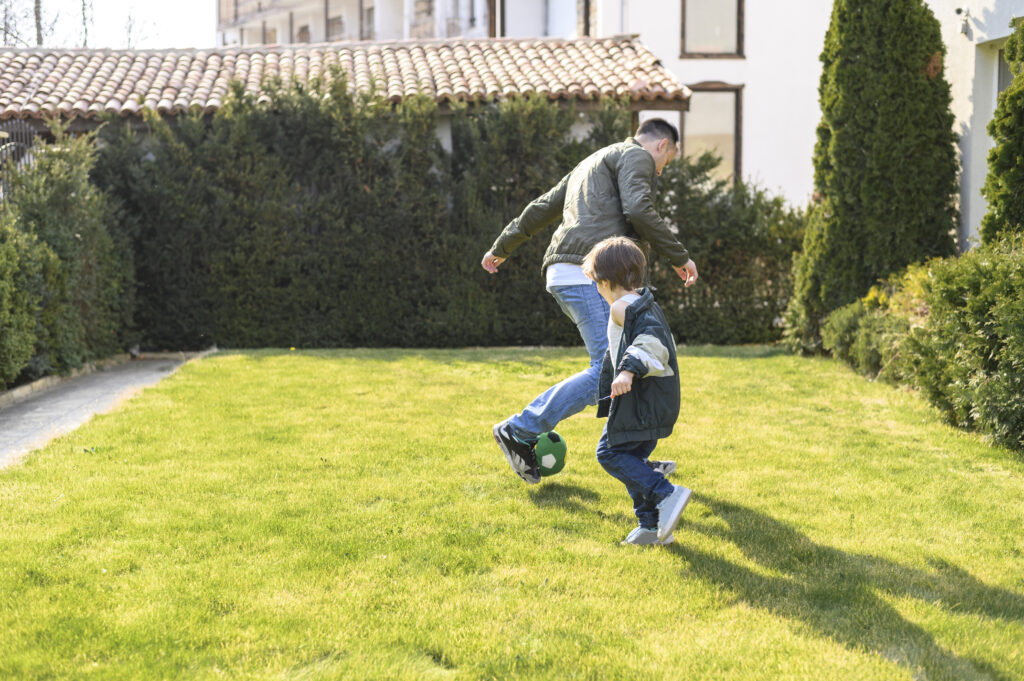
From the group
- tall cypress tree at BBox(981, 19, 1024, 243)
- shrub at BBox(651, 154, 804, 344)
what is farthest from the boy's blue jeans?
shrub at BBox(651, 154, 804, 344)

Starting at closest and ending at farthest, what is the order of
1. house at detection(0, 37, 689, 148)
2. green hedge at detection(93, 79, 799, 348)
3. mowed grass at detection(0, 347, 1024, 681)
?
mowed grass at detection(0, 347, 1024, 681) < green hedge at detection(93, 79, 799, 348) < house at detection(0, 37, 689, 148)

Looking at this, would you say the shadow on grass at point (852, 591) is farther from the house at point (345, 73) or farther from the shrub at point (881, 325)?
the house at point (345, 73)

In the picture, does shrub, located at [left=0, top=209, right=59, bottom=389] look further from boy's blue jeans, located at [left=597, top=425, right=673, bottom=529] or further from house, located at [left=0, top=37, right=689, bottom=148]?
boy's blue jeans, located at [left=597, top=425, right=673, bottom=529]

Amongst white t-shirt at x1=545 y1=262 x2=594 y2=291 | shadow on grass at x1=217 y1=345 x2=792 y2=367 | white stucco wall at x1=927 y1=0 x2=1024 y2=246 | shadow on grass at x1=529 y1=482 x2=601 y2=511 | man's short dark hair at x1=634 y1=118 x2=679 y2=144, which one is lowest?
shadow on grass at x1=217 y1=345 x2=792 y2=367

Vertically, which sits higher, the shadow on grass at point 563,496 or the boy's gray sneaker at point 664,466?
the boy's gray sneaker at point 664,466

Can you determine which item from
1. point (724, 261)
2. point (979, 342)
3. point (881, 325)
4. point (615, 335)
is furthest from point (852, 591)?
point (724, 261)

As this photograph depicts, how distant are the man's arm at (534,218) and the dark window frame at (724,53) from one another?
1941 centimetres

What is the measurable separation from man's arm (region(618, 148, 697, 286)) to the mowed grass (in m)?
1.41

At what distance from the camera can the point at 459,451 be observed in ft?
21.3

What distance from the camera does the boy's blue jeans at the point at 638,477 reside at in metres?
4.52

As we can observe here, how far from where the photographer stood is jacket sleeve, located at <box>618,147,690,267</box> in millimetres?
5152

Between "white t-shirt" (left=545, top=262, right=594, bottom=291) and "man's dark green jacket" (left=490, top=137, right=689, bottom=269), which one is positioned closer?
"man's dark green jacket" (left=490, top=137, right=689, bottom=269)

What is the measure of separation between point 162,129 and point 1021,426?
36.0 feet

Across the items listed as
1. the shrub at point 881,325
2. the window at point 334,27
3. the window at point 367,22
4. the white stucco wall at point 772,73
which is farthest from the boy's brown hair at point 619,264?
the window at point 334,27
